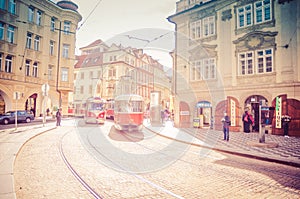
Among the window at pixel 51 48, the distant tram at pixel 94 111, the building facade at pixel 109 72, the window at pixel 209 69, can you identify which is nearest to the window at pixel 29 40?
the window at pixel 51 48

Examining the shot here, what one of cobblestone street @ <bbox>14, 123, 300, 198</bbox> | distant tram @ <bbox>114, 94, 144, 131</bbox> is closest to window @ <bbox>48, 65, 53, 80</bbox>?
distant tram @ <bbox>114, 94, 144, 131</bbox>

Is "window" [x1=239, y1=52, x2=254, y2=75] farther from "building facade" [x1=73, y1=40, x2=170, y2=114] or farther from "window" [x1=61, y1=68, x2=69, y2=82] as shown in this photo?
"window" [x1=61, y1=68, x2=69, y2=82]

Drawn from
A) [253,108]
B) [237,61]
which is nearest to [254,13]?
[237,61]

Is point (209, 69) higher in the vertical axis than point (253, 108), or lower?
higher

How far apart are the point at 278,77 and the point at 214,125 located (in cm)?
694

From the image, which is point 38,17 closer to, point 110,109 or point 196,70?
point 110,109

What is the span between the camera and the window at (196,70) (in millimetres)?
21750

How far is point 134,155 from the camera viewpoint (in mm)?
8312

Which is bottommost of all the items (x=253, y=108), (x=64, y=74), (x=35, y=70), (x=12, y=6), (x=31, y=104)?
(x=253, y=108)

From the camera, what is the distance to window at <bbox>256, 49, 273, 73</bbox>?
16.9 m

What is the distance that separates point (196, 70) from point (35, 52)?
74.8ft

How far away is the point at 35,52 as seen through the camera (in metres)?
28.4

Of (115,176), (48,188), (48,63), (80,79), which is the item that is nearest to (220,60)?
(115,176)

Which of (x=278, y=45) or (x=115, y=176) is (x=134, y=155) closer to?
(x=115, y=176)
